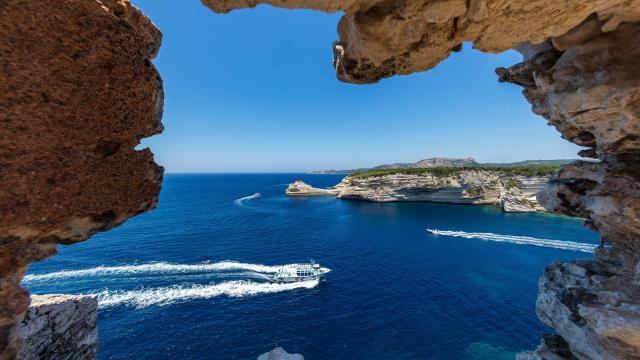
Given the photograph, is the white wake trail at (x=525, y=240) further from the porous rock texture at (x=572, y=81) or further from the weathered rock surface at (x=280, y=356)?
the weathered rock surface at (x=280, y=356)

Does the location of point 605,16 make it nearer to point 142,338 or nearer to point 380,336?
point 380,336

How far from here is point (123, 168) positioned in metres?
3.47

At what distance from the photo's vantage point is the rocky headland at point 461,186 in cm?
6344

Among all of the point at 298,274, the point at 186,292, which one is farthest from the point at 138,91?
the point at 186,292

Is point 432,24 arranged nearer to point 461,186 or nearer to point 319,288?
point 319,288

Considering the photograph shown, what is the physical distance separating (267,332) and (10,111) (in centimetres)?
2160

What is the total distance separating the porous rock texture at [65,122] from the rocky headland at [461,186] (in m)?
76.1

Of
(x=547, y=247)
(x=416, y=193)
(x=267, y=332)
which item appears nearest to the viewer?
(x=267, y=332)

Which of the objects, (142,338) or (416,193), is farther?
(416,193)

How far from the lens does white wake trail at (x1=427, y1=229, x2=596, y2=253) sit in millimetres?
36219

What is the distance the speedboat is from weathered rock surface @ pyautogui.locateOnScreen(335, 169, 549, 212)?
180 ft

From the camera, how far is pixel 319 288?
26.5m

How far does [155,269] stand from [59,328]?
838 inches

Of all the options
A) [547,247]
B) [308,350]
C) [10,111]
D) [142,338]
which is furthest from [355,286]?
[547,247]
